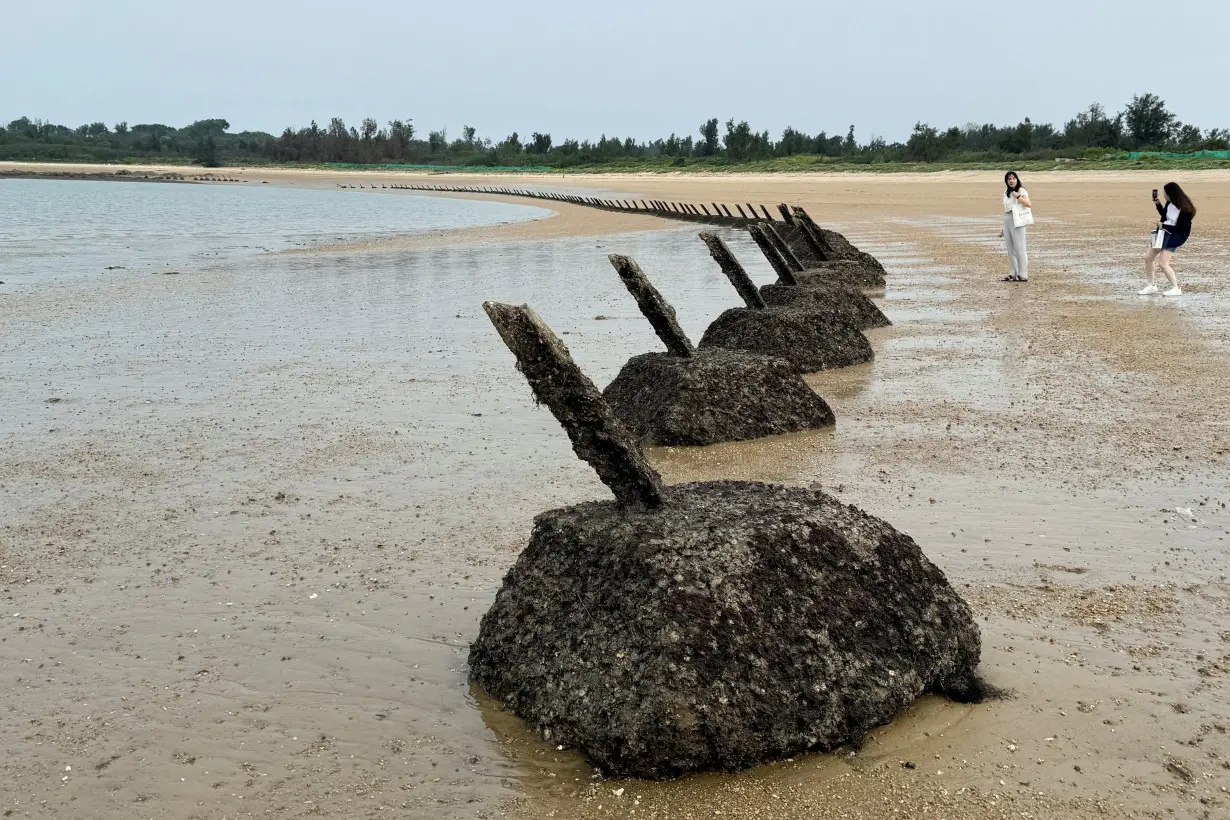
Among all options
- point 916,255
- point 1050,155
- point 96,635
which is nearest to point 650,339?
point 96,635

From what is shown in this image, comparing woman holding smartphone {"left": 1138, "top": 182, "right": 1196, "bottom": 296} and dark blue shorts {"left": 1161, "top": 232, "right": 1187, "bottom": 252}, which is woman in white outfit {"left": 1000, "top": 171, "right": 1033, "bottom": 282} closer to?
woman holding smartphone {"left": 1138, "top": 182, "right": 1196, "bottom": 296}

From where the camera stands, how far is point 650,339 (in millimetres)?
10773

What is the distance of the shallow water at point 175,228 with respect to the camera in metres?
25.1

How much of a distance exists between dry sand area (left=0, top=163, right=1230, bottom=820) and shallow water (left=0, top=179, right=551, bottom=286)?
45.2ft

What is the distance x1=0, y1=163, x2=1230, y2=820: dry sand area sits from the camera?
3205 millimetres

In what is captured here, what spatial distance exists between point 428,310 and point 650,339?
376 centimetres

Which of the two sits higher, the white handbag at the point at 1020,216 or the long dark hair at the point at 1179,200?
the long dark hair at the point at 1179,200

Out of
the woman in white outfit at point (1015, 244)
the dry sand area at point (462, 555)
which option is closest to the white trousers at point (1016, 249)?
the woman in white outfit at point (1015, 244)

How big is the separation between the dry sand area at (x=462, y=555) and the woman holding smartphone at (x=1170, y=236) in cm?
118

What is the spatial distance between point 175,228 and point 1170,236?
35.4 metres

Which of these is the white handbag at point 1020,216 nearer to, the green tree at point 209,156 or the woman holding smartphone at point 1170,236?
the woman holding smartphone at point 1170,236

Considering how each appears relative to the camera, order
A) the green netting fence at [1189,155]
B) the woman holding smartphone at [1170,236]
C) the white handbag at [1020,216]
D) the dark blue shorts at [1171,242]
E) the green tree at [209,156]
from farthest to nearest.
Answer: the green tree at [209,156] < the green netting fence at [1189,155] < the white handbag at [1020,216] < the dark blue shorts at [1171,242] < the woman holding smartphone at [1170,236]

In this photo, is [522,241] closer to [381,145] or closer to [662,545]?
[662,545]

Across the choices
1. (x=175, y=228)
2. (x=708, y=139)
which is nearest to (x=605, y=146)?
(x=708, y=139)
